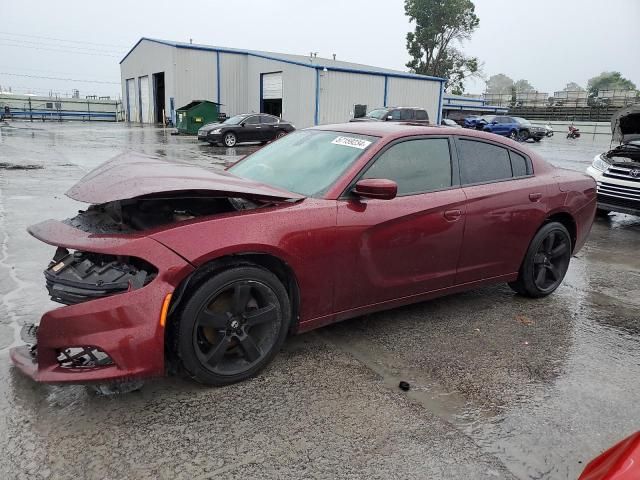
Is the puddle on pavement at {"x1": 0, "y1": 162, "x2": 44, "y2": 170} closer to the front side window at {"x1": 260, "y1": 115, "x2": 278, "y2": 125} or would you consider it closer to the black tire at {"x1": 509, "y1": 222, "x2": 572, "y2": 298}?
the black tire at {"x1": 509, "y1": 222, "x2": 572, "y2": 298}

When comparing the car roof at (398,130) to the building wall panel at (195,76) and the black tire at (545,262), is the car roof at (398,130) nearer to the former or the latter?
the black tire at (545,262)

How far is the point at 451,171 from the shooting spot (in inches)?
157

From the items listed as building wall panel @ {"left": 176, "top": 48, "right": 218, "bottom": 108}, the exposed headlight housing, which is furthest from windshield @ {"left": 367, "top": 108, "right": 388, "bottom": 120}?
building wall panel @ {"left": 176, "top": 48, "right": 218, "bottom": 108}

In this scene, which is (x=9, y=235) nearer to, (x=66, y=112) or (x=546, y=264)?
(x=546, y=264)

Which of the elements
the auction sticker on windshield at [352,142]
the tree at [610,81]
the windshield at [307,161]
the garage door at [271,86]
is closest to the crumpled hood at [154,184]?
the windshield at [307,161]

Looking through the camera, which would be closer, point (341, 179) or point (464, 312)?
point (341, 179)

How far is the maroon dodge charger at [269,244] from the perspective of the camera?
8.53ft

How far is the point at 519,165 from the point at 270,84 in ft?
98.8

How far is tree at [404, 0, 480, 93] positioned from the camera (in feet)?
193

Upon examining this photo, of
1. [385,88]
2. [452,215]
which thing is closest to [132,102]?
[385,88]

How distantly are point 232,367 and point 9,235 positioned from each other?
14.3 ft

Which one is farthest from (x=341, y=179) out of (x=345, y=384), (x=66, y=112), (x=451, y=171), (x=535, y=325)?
(x=66, y=112)

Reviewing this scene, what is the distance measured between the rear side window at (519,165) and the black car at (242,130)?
1751 cm

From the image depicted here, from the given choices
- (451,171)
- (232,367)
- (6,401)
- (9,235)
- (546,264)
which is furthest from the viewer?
(9,235)
